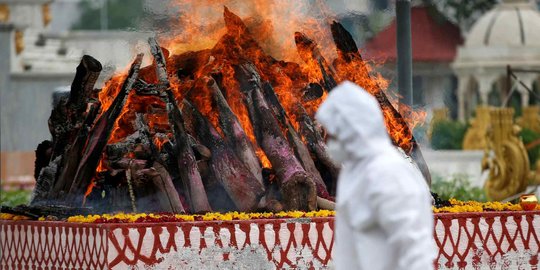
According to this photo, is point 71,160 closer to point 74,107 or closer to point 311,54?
point 74,107

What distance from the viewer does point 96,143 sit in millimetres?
13289

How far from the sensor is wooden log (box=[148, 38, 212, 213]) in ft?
42.3

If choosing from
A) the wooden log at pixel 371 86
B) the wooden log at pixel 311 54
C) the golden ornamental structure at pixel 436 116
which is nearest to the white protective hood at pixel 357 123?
the wooden log at pixel 371 86

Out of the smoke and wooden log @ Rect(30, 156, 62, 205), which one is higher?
the smoke

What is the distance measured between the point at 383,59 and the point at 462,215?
305cm

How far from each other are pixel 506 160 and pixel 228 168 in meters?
14.9

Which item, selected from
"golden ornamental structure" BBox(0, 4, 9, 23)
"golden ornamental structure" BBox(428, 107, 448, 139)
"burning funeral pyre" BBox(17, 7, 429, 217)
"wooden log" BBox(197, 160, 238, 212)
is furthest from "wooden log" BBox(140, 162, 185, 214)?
"golden ornamental structure" BBox(0, 4, 9, 23)

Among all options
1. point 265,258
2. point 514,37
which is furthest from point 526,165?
point 514,37

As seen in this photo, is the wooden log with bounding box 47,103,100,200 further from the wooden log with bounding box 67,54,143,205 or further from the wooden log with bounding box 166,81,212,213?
the wooden log with bounding box 166,81,212,213

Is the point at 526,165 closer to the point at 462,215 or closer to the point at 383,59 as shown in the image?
the point at 383,59

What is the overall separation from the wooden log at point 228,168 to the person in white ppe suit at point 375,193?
17.5ft

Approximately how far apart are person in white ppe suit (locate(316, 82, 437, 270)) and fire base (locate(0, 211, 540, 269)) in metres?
4.14

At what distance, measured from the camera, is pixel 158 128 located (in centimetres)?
1360

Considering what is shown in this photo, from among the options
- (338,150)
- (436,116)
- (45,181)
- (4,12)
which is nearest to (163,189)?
(45,181)
